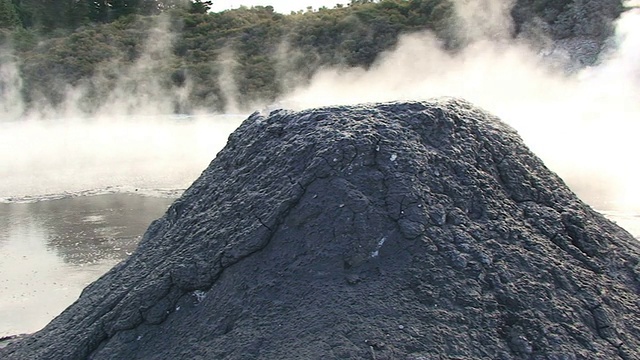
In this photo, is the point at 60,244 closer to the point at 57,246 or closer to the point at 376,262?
the point at 57,246

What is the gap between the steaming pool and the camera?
509cm

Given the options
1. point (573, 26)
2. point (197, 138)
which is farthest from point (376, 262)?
point (573, 26)

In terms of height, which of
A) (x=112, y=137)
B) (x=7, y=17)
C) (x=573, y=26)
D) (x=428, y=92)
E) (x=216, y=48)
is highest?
(x=573, y=26)

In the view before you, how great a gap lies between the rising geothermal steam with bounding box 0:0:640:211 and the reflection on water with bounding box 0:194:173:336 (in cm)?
120

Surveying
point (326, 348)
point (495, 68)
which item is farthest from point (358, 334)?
point (495, 68)

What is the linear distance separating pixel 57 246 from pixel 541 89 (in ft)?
28.2

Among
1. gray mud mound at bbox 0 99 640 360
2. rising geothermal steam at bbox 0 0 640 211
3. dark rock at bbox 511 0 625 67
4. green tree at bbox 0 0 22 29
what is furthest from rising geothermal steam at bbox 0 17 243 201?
gray mud mound at bbox 0 99 640 360

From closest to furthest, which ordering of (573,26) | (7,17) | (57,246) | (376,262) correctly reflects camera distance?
(376,262) < (57,246) < (573,26) < (7,17)

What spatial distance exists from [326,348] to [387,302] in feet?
0.86

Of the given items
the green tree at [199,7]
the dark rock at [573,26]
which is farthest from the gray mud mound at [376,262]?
the green tree at [199,7]

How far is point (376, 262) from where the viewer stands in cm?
251

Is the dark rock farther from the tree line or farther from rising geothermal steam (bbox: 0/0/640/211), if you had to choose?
rising geothermal steam (bbox: 0/0/640/211)

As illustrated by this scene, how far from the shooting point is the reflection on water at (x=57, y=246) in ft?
16.7

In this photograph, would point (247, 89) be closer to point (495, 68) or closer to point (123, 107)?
point (123, 107)
